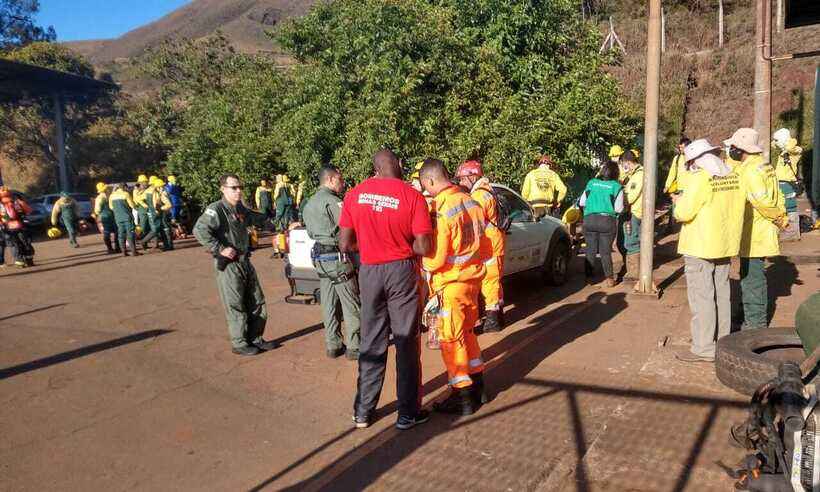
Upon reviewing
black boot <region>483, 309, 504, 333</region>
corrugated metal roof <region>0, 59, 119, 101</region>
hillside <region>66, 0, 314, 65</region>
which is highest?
hillside <region>66, 0, 314, 65</region>

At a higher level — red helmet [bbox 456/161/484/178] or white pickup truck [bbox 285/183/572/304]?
red helmet [bbox 456/161/484/178]

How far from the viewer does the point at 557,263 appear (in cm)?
898

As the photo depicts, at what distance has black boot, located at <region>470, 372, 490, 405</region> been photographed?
15.3 feet

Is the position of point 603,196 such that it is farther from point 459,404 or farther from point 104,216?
point 104,216

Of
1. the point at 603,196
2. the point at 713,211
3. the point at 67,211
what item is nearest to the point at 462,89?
the point at 603,196

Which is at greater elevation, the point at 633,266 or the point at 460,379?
the point at 633,266

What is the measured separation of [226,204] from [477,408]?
10.9 ft

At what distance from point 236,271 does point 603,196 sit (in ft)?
15.7

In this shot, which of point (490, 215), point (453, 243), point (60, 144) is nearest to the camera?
point (453, 243)

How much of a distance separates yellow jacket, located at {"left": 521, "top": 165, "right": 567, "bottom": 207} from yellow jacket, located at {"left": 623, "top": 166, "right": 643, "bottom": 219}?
2001 millimetres

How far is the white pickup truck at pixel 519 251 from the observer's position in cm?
791

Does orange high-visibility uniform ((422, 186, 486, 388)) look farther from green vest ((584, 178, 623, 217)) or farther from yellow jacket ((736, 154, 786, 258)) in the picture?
green vest ((584, 178, 623, 217))

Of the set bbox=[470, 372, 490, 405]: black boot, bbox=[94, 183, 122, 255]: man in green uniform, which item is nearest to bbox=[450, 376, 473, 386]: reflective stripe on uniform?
bbox=[470, 372, 490, 405]: black boot

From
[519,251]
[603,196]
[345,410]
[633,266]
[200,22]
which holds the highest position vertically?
[200,22]
